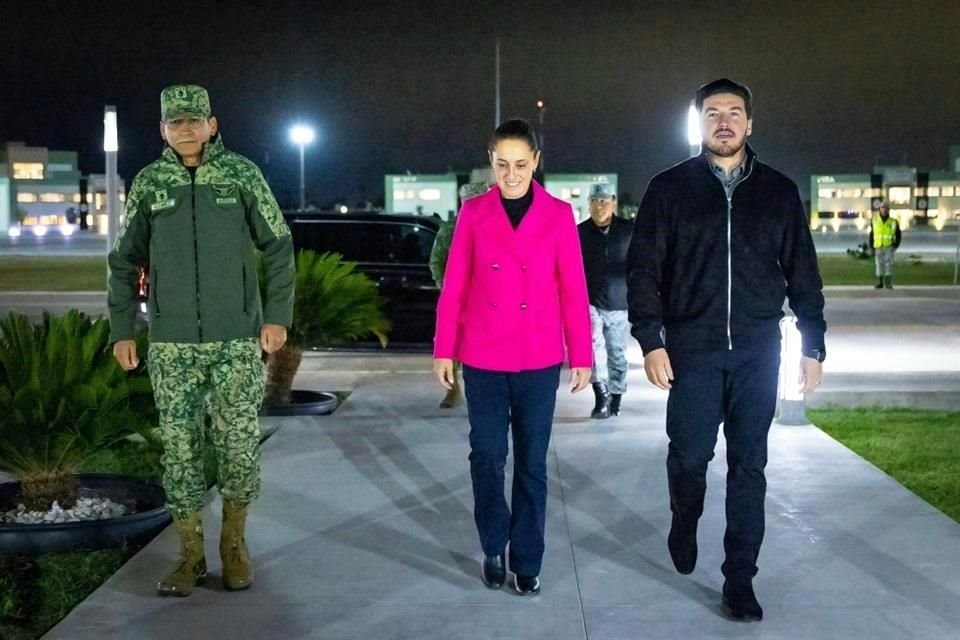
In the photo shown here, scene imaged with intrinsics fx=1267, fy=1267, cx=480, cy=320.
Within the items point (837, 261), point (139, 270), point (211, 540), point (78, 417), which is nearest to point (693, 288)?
point (139, 270)

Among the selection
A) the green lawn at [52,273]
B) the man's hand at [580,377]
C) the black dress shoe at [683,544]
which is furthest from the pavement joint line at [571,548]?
the green lawn at [52,273]

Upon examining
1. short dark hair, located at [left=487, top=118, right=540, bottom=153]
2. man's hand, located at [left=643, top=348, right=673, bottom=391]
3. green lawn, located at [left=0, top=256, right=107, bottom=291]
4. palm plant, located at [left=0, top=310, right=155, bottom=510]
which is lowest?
green lawn, located at [left=0, top=256, right=107, bottom=291]

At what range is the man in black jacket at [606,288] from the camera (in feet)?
31.7

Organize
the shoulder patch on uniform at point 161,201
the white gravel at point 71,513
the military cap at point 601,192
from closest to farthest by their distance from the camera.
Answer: the shoulder patch on uniform at point 161,201, the white gravel at point 71,513, the military cap at point 601,192

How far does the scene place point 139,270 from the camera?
5367 mm

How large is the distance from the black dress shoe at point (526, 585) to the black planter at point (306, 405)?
5607mm

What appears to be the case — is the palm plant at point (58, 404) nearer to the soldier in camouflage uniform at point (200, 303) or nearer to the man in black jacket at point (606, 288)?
the soldier in camouflage uniform at point (200, 303)

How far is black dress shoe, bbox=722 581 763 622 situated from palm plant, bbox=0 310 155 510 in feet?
10.6

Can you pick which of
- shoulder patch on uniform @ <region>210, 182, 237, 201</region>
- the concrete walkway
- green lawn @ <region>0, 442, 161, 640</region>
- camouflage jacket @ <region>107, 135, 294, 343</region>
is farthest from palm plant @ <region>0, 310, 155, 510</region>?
shoulder patch on uniform @ <region>210, 182, 237, 201</region>

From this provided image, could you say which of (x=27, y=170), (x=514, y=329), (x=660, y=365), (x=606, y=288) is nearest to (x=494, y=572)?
(x=514, y=329)

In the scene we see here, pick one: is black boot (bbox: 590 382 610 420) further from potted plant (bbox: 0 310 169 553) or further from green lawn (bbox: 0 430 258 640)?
green lawn (bbox: 0 430 258 640)

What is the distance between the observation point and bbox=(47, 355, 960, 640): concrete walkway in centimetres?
489

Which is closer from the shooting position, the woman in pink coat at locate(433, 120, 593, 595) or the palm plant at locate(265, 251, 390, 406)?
the woman in pink coat at locate(433, 120, 593, 595)

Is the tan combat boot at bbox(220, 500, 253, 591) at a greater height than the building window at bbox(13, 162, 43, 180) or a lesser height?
lesser
